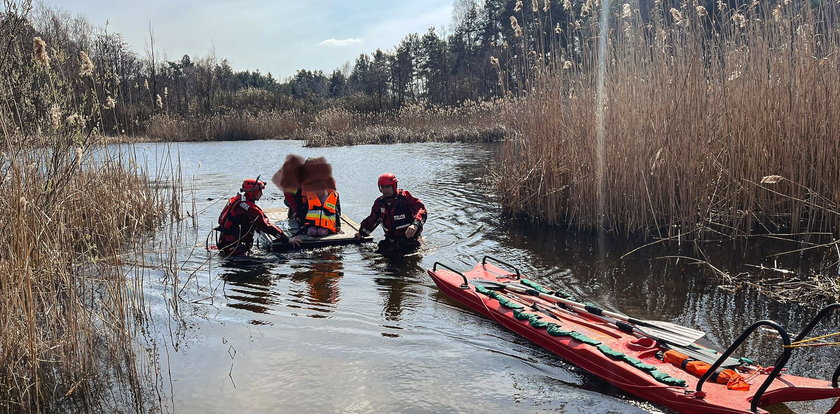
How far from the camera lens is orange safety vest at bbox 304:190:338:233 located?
7684mm

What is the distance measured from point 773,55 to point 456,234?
405 cm

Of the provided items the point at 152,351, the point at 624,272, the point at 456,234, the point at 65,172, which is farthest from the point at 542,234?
the point at 65,172

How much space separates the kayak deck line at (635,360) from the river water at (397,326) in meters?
0.10

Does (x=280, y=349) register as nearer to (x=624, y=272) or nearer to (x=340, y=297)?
(x=340, y=297)

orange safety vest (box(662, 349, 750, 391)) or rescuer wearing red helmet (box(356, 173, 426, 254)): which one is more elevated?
rescuer wearing red helmet (box(356, 173, 426, 254))

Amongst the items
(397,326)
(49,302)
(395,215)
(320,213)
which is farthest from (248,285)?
(49,302)

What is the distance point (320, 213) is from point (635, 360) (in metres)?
4.64

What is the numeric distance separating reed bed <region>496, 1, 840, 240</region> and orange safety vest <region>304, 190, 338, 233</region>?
Answer: 8.96 feet

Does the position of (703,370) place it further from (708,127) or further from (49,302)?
(49,302)

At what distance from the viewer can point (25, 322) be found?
3439mm

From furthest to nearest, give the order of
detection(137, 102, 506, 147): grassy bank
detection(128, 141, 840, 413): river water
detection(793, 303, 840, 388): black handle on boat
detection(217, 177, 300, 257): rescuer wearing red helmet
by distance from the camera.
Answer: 1. detection(137, 102, 506, 147): grassy bank
2. detection(217, 177, 300, 257): rescuer wearing red helmet
3. detection(128, 141, 840, 413): river water
4. detection(793, 303, 840, 388): black handle on boat

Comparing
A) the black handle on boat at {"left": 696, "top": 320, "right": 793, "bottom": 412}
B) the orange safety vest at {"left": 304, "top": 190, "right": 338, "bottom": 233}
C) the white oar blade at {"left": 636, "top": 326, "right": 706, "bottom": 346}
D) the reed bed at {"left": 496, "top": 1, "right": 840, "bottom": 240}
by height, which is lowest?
the white oar blade at {"left": 636, "top": 326, "right": 706, "bottom": 346}

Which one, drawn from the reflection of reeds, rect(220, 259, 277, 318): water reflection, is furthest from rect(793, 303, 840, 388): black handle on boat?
rect(220, 259, 277, 318): water reflection

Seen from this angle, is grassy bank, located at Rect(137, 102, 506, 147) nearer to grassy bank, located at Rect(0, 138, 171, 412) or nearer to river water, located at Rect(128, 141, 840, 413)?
river water, located at Rect(128, 141, 840, 413)
